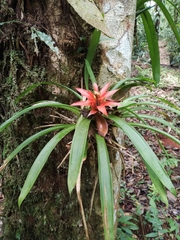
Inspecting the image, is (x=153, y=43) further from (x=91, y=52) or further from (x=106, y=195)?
(x=106, y=195)

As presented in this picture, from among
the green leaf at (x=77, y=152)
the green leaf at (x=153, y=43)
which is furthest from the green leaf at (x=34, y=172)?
the green leaf at (x=153, y=43)

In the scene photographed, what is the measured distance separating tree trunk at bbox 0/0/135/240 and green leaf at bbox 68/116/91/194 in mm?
247

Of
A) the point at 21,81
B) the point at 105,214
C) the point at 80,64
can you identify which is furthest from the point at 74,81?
the point at 105,214

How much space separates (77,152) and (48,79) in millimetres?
423

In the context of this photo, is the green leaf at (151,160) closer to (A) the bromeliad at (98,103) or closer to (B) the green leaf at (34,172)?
(A) the bromeliad at (98,103)

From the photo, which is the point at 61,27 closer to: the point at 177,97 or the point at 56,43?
the point at 56,43

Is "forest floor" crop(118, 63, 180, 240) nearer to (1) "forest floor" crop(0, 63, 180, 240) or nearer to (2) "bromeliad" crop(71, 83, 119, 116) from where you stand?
(1) "forest floor" crop(0, 63, 180, 240)

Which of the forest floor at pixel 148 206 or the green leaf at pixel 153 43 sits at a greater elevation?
the green leaf at pixel 153 43

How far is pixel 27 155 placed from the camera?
1.00 metres

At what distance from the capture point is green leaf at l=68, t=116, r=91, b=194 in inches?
22.9

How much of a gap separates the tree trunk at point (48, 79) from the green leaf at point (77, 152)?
25 cm

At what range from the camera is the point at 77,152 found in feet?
2.09

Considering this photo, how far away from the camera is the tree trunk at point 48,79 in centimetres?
92

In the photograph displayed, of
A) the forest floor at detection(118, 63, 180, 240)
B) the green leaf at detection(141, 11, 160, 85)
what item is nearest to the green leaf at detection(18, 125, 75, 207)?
the forest floor at detection(118, 63, 180, 240)
